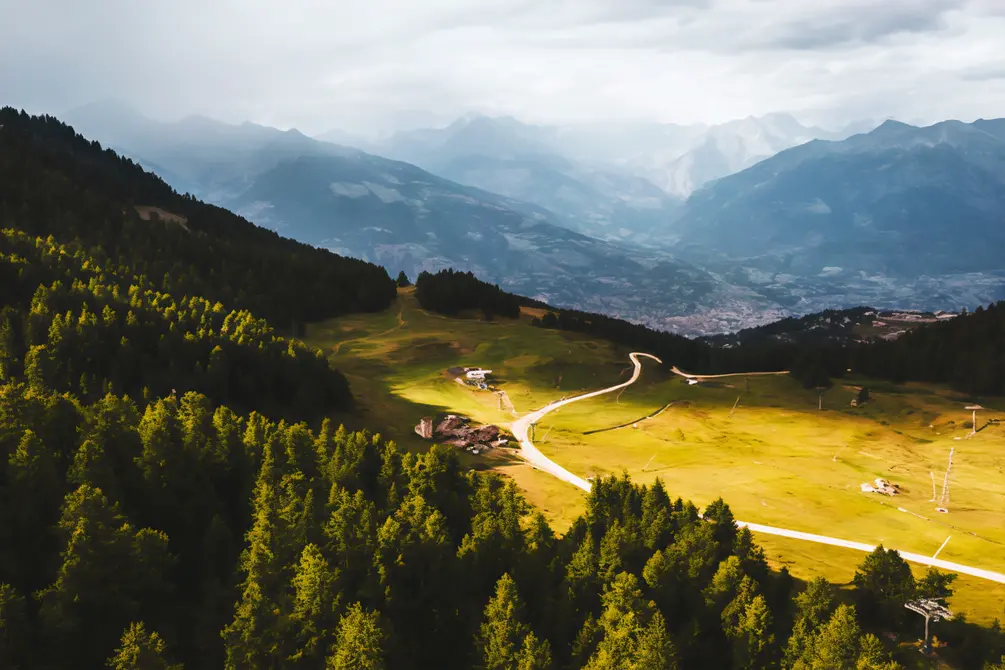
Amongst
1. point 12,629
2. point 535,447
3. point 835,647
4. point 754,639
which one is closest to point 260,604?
point 12,629

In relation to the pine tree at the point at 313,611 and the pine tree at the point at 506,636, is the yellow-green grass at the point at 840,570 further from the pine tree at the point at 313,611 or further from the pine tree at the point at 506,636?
the pine tree at the point at 313,611

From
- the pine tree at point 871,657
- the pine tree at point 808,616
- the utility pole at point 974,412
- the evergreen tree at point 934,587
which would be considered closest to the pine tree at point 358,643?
the pine tree at point 808,616

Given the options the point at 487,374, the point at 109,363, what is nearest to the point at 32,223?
the point at 109,363

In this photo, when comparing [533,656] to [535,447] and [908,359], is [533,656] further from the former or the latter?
[908,359]

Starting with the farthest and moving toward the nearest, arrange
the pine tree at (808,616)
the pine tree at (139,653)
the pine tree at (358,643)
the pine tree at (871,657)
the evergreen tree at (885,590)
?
the evergreen tree at (885,590), the pine tree at (808,616), the pine tree at (358,643), the pine tree at (871,657), the pine tree at (139,653)

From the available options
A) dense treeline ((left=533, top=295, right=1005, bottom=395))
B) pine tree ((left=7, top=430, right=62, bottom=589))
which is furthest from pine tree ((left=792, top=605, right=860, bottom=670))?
dense treeline ((left=533, top=295, right=1005, bottom=395))

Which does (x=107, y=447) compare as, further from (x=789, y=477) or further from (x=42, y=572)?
(x=789, y=477)
